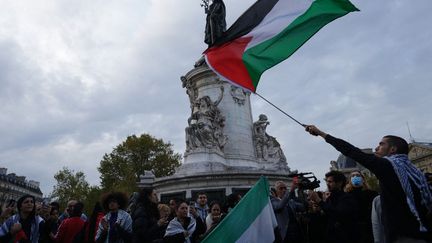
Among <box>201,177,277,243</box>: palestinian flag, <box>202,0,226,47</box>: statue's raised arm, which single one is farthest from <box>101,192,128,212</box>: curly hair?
<box>202,0,226,47</box>: statue's raised arm

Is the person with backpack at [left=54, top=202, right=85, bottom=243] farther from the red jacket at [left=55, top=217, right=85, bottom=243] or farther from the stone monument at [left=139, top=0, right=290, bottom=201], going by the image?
the stone monument at [left=139, top=0, right=290, bottom=201]

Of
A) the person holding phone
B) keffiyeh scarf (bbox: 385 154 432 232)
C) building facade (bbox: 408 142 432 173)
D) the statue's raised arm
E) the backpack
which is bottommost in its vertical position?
the backpack

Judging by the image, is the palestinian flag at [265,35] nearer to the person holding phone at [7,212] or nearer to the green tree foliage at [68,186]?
the person holding phone at [7,212]

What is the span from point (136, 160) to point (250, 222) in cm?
4500

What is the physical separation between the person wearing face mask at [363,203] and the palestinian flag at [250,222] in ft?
4.31

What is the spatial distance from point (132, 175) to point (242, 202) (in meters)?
41.6

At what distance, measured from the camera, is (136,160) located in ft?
158

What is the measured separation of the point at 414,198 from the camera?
336 centimetres

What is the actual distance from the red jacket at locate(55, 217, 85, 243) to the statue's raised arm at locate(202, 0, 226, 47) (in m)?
15.0

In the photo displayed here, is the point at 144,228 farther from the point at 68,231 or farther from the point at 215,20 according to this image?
the point at 215,20

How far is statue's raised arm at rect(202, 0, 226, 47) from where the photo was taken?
20.3 m

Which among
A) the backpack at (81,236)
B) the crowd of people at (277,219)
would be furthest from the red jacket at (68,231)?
the backpack at (81,236)

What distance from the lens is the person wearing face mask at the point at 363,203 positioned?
5.14m

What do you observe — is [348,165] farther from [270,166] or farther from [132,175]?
[270,166]
